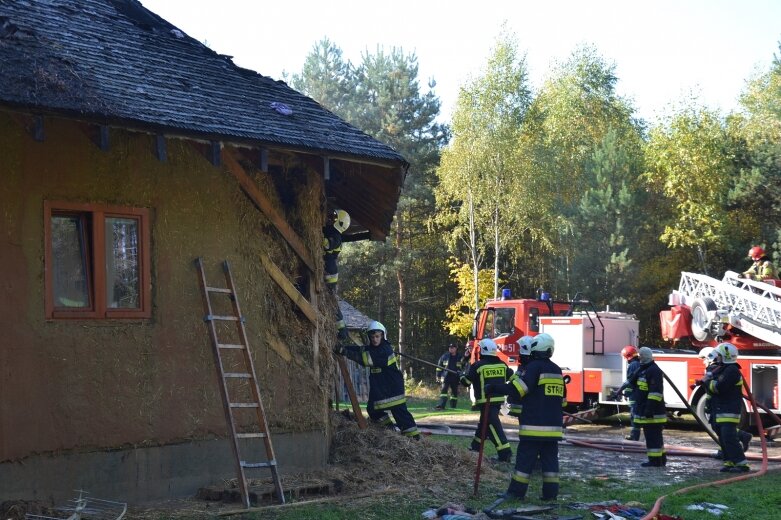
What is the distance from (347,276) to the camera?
141 feet

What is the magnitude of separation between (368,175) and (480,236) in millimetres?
27276

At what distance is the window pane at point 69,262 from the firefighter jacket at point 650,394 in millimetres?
8173

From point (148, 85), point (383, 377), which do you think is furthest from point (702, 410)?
point (148, 85)

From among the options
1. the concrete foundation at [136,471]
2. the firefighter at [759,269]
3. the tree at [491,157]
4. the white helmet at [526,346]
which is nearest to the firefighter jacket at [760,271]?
the firefighter at [759,269]

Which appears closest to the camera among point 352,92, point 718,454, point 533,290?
point 718,454

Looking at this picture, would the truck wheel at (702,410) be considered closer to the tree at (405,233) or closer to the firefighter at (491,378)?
the firefighter at (491,378)

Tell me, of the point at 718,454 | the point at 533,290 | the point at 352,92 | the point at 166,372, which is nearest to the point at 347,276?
the point at 533,290

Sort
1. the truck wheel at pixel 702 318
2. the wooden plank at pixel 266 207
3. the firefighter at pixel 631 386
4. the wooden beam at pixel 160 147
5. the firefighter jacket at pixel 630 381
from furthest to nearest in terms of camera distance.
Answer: the truck wheel at pixel 702 318 < the firefighter at pixel 631 386 < the firefighter jacket at pixel 630 381 < the wooden plank at pixel 266 207 < the wooden beam at pixel 160 147

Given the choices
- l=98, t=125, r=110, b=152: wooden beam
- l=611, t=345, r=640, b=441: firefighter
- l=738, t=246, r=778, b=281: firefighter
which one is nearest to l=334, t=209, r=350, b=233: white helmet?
l=98, t=125, r=110, b=152: wooden beam

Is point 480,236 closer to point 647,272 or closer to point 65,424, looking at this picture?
point 647,272

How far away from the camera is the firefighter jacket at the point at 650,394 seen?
518 inches

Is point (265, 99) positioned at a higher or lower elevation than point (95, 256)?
higher

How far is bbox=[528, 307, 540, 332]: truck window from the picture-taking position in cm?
2058

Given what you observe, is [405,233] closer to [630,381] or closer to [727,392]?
[630,381]
